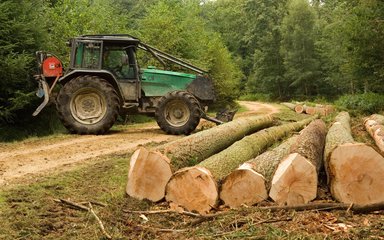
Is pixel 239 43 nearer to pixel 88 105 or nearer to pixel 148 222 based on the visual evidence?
pixel 88 105

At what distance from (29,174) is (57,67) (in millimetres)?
5567

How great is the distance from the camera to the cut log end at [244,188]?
468 cm

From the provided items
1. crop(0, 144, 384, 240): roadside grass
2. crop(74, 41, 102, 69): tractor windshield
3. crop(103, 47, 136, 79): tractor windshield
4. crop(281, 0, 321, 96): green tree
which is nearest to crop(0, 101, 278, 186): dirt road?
crop(0, 144, 384, 240): roadside grass

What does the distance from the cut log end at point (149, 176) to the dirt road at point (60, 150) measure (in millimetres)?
2062

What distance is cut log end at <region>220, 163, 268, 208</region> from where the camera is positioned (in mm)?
4676

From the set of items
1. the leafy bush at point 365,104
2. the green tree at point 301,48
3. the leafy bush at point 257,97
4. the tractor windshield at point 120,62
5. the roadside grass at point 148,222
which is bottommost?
the leafy bush at point 257,97

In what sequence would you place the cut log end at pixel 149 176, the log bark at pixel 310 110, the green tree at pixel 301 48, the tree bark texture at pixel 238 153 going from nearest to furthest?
the cut log end at pixel 149 176 → the tree bark texture at pixel 238 153 → the log bark at pixel 310 110 → the green tree at pixel 301 48

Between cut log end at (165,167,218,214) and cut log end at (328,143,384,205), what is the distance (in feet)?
4.63

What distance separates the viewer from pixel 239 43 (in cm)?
6316

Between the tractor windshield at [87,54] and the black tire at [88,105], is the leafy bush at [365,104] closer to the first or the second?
the black tire at [88,105]

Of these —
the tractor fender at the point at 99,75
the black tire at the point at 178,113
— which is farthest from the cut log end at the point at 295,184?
the tractor fender at the point at 99,75

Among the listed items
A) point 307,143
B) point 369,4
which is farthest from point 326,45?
point 307,143

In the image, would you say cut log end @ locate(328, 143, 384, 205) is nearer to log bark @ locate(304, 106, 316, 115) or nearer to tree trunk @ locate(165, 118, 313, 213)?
tree trunk @ locate(165, 118, 313, 213)

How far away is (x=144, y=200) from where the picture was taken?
5.06 m
